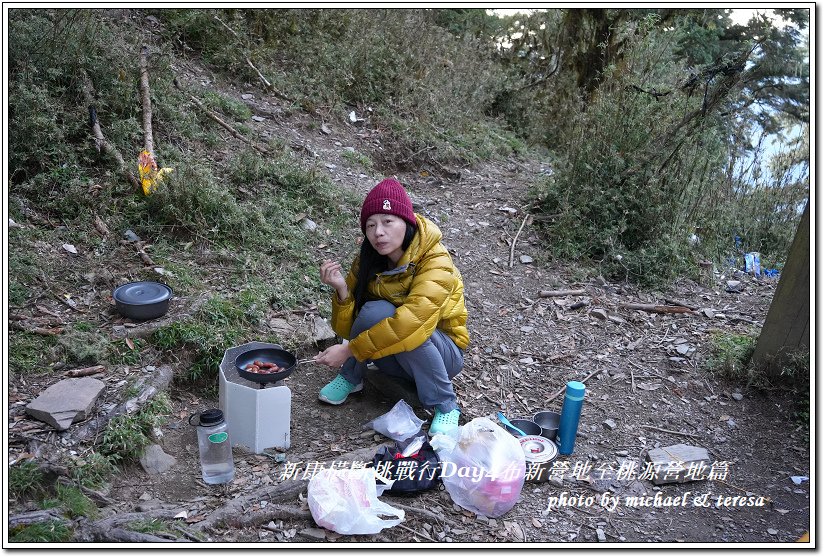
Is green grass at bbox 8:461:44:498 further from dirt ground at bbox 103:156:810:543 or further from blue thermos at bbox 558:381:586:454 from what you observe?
blue thermos at bbox 558:381:586:454

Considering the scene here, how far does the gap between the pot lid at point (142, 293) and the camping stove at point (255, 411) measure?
2.56 ft

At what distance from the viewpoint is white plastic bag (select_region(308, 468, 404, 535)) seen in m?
2.57

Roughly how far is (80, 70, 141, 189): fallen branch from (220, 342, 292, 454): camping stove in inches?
88.5

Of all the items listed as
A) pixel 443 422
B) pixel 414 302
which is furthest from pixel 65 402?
pixel 443 422

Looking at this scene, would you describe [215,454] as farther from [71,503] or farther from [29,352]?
[29,352]

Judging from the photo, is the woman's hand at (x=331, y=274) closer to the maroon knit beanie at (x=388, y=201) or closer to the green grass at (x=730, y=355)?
the maroon knit beanie at (x=388, y=201)

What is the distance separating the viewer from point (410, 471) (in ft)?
9.36

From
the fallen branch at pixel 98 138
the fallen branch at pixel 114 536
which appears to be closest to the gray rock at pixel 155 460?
the fallen branch at pixel 114 536

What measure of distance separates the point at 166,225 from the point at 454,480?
9.23ft

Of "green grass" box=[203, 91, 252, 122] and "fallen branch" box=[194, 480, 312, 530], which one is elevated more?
"green grass" box=[203, 91, 252, 122]

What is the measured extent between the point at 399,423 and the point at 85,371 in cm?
159

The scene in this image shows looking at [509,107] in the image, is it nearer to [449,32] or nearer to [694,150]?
[449,32]

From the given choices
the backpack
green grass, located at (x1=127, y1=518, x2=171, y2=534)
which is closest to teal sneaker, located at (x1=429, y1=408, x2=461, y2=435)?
the backpack

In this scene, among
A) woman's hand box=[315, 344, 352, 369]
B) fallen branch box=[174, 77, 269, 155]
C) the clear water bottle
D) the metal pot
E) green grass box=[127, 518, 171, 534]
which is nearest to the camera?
green grass box=[127, 518, 171, 534]
